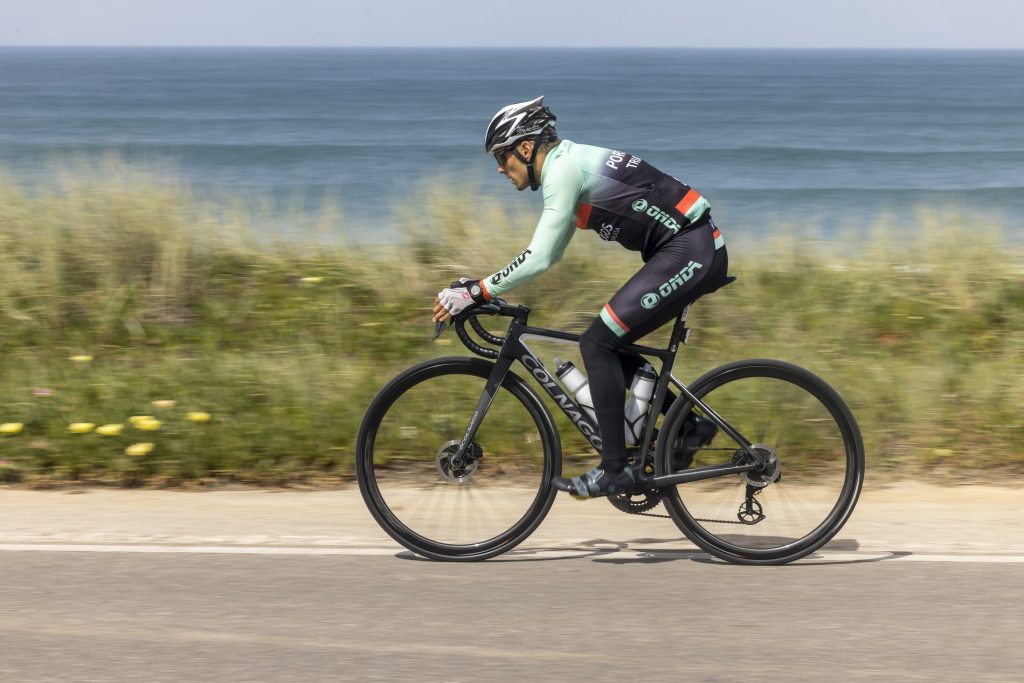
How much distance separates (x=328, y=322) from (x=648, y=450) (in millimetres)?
4217

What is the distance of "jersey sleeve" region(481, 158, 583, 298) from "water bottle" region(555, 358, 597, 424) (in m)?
0.53

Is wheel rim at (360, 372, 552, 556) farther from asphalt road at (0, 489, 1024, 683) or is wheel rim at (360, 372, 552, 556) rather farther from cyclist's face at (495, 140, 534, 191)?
cyclist's face at (495, 140, 534, 191)

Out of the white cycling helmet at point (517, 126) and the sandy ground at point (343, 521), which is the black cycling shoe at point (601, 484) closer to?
the sandy ground at point (343, 521)

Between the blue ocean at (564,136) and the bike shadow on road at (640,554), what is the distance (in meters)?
5.63

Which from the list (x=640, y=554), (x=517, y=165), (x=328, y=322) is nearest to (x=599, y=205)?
(x=517, y=165)

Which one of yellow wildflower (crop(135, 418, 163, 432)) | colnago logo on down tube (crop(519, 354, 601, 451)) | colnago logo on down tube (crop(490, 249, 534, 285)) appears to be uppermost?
colnago logo on down tube (crop(490, 249, 534, 285))

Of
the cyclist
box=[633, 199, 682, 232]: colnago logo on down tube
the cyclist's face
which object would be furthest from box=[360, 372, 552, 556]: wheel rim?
box=[633, 199, 682, 232]: colnago logo on down tube

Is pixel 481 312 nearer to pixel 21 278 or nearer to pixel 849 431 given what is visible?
pixel 849 431

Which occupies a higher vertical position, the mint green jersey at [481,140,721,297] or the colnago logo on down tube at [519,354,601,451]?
the mint green jersey at [481,140,721,297]

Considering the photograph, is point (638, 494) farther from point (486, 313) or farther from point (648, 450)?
point (486, 313)

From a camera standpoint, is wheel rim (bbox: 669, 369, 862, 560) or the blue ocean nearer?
wheel rim (bbox: 669, 369, 862, 560)

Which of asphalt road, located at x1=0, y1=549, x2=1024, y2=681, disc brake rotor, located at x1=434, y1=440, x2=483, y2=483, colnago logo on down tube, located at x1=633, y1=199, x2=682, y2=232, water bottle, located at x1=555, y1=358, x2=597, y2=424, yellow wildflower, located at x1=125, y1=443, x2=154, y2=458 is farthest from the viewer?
yellow wildflower, located at x1=125, y1=443, x2=154, y2=458

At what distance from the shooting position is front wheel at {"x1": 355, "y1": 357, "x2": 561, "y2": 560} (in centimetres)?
508

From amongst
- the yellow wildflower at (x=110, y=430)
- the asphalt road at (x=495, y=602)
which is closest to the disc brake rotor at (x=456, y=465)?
the asphalt road at (x=495, y=602)
